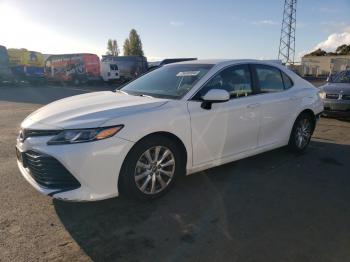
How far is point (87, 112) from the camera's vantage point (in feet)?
11.1

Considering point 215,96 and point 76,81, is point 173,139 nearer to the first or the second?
point 215,96

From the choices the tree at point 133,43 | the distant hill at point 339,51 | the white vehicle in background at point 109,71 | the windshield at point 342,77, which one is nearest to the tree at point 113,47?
the tree at point 133,43

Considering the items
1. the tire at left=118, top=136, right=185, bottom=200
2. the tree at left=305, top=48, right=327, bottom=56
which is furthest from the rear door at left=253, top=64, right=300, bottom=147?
the tree at left=305, top=48, right=327, bottom=56

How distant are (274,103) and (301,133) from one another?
1.11 metres

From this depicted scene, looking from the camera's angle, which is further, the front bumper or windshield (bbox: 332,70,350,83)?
windshield (bbox: 332,70,350,83)

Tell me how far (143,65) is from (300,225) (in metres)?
27.1

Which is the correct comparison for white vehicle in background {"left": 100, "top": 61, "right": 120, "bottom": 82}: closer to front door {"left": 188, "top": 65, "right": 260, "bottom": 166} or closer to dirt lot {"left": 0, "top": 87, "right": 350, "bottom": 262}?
dirt lot {"left": 0, "top": 87, "right": 350, "bottom": 262}

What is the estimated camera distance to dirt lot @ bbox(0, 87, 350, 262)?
2715mm

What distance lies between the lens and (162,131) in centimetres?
350

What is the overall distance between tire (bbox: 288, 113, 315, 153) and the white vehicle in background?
78.8ft

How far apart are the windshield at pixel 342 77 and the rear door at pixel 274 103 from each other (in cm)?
540

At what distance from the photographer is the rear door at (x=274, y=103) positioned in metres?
4.66

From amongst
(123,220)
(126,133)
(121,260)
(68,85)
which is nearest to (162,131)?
(126,133)

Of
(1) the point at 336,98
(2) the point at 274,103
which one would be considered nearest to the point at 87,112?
(2) the point at 274,103
